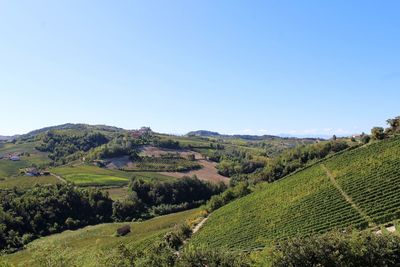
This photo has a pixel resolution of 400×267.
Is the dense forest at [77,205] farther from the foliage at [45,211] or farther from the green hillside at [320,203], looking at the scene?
the green hillside at [320,203]

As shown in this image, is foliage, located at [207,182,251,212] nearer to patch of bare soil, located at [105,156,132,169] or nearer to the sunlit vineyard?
the sunlit vineyard

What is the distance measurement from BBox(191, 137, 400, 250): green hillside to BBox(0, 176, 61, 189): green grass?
268 ft

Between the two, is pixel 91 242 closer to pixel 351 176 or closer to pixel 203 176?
pixel 351 176

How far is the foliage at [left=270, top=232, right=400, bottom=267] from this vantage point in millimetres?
40094

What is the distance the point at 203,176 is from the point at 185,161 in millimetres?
25107

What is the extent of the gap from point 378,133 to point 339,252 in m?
52.8

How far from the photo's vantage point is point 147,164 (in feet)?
626

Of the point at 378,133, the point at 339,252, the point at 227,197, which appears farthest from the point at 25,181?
the point at 339,252

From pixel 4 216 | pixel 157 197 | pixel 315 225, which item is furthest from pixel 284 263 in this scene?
pixel 157 197

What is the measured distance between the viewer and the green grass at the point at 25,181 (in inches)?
5576

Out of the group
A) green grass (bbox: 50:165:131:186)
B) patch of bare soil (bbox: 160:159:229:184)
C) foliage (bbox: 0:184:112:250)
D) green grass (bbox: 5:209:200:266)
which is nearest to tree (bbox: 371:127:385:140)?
green grass (bbox: 5:209:200:266)

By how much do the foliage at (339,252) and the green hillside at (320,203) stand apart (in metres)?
16.2

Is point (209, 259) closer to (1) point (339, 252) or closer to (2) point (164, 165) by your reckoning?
(1) point (339, 252)

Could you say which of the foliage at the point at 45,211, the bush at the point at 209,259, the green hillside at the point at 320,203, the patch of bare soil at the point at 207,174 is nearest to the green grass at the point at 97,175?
the patch of bare soil at the point at 207,174
